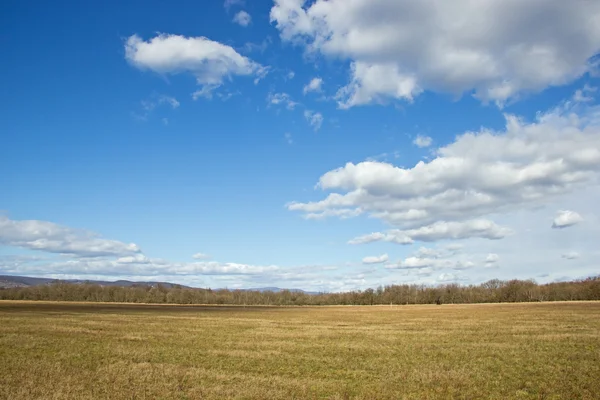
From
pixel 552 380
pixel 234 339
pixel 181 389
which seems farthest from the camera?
pixel 234 339

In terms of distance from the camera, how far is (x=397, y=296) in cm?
19888

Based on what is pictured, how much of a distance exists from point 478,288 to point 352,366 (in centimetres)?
19275

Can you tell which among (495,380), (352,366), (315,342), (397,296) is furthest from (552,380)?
(397,296)

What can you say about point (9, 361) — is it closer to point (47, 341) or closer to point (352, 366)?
point (47, 341)

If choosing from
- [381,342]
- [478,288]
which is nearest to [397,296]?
[478,288]

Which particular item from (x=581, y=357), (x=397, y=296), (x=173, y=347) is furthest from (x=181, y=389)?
(x=397, y=296)

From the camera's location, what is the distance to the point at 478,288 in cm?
19612

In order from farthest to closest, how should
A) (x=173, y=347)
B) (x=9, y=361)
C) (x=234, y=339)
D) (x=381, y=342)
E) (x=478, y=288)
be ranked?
(x=478, y=288), (x=234, y=339), (x=381, y=342), (x=173, y=347), (x=9, y=361)

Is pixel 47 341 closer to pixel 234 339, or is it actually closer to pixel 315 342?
pixel 234 339

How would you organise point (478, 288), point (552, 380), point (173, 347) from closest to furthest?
1. point (552, 380)
2. point (173, 347)
3. point (478, 288)

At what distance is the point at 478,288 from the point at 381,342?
180911mm

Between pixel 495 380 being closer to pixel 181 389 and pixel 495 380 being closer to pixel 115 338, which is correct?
pixel 181 389

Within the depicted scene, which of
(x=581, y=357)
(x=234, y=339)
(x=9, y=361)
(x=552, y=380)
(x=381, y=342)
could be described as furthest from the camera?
(x=234, y=339)

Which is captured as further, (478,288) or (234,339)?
(478,288)
